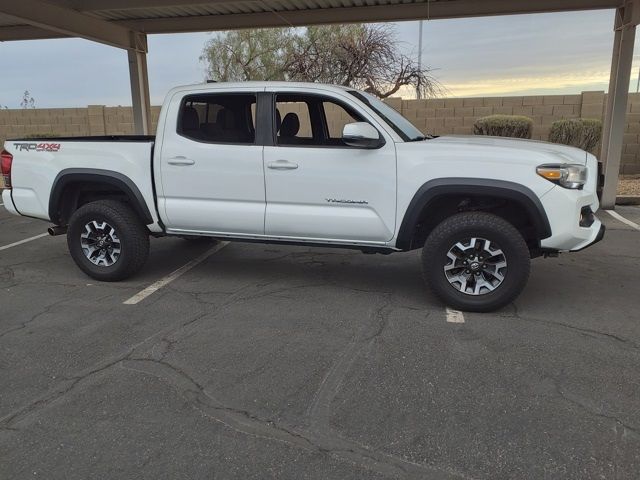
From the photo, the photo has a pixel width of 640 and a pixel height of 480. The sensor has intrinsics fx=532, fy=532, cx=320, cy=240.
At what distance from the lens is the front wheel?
14.7ft

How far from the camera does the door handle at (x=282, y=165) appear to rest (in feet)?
16.1

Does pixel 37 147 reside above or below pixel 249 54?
below

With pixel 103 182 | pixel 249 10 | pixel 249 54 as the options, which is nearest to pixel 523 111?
pixel 249 10

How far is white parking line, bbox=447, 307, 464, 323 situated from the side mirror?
1609 mm

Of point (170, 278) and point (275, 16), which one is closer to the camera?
point (170, 278)

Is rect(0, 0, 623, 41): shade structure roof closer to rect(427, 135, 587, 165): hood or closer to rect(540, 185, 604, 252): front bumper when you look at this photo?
rect(427, 135, 587, 165): hood

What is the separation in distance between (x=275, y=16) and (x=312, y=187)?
7309mm

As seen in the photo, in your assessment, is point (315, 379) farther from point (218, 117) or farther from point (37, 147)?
point (37, 147)

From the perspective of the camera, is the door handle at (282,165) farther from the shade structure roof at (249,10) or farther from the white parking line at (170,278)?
the shade structure roof at (249,10)

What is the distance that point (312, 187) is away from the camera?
16.0ft

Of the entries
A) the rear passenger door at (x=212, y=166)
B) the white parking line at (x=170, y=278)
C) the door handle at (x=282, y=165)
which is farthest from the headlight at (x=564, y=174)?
the white parking line at (x=170, y=278)

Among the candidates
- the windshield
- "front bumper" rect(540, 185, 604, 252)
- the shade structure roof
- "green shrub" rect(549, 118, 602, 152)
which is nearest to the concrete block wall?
"green shrub" rect(549, 118, 602, 152)

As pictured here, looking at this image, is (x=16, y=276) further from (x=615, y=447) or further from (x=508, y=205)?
(x=615, y=447)

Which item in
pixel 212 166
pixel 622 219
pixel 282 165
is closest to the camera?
pixel 282 165
